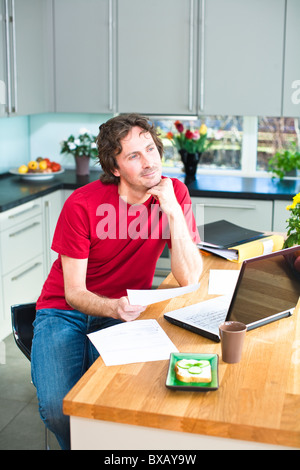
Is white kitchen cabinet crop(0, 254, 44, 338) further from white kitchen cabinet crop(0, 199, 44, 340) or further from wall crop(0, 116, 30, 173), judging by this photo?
wall crop(0, 116, 30, 173)

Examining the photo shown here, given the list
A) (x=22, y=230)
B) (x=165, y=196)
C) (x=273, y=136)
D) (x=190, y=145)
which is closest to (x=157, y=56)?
(x=190, y=145)

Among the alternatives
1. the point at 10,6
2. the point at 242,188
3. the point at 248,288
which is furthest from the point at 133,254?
the point at 10,6

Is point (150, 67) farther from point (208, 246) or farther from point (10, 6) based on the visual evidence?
point (208, 246)

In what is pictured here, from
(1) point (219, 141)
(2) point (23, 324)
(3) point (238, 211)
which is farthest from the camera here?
(1) point (219, 141)

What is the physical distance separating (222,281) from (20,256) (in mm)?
1754

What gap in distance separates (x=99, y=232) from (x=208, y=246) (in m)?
0.61

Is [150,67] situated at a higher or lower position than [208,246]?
higher

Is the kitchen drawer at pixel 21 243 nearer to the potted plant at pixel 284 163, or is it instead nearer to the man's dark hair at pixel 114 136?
the man's dark hair at pixel 114 136

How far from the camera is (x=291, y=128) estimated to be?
4.38 m

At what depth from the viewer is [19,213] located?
11.6ft

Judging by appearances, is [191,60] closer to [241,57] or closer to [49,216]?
[241,57]

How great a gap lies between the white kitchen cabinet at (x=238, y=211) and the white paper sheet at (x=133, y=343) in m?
2.11

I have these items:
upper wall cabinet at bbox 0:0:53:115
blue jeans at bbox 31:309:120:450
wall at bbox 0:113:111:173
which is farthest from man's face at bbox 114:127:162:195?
wall at bbox 0:113:111:173

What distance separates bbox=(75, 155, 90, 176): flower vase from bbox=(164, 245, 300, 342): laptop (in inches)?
→ 103
